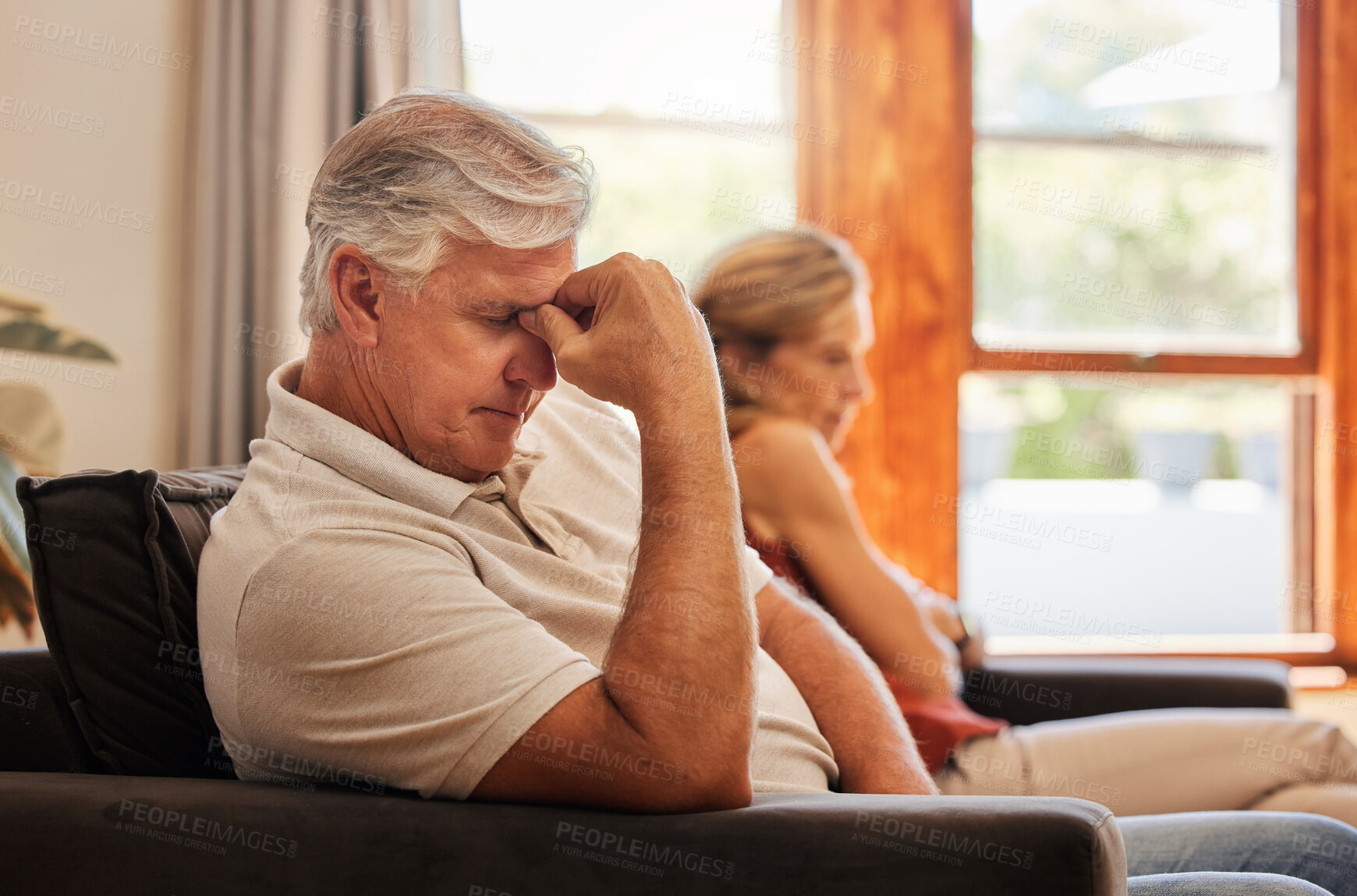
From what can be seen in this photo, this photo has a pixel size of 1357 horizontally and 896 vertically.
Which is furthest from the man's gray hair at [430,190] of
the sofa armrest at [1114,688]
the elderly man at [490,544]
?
the sofa armrest at [1114,688]

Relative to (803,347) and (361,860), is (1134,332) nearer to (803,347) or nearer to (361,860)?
(803,347)

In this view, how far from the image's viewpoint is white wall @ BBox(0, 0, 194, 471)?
7.22 feet

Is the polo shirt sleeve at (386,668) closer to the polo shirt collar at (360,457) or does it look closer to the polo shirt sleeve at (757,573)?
the polo shirt collar at (360,457)

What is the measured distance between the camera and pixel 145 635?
3.24 feet

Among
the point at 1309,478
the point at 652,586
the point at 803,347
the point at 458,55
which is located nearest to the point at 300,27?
the point at 458,55

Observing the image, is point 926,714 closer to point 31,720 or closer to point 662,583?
point 662,583

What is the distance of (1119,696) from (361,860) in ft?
4.80

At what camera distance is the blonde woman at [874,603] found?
156 cm

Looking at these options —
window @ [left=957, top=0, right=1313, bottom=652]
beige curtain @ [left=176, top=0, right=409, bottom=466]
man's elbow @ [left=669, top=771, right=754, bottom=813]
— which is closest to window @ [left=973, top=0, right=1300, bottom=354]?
window @ [left=957, top=0, right=1313, bottom=652]

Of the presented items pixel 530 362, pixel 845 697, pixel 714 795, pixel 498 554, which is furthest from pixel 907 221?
pixel 714 795

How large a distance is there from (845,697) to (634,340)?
55cm

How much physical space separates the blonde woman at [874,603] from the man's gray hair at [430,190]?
703mm

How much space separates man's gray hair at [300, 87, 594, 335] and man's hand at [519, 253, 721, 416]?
0.31 ft

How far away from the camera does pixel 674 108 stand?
2.85 metres
